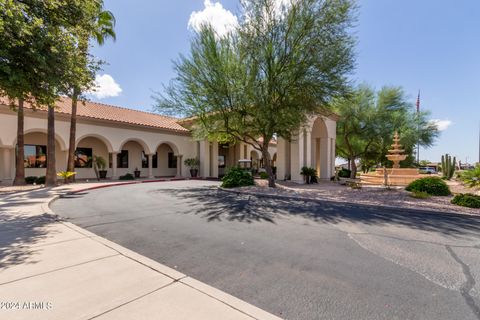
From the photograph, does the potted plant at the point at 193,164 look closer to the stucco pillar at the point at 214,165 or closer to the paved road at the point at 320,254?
the stucco pillar at the point at 214,165

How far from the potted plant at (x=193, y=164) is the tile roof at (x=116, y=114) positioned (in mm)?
3363

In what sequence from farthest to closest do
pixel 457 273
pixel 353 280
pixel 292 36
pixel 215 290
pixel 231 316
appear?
1. pixel 292 36
2. pixel 457 273
3. pixel 353 280
4. pixel 215 290
5. pixel 231 316

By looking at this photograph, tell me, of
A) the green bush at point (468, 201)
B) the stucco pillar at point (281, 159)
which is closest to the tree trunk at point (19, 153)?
the stucco pillar at point (281, 159)

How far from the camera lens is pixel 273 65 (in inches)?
525

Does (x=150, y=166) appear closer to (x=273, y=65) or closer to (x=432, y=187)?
(x=273, y=65)

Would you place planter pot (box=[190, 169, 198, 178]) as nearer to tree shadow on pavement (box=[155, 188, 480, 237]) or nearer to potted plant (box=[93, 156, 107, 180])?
potted plant (box=[93, 156, 107, 180])

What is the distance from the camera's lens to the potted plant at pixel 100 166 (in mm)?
20237

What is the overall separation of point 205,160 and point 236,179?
10.0 meters

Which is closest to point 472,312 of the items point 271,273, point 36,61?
point 271,273

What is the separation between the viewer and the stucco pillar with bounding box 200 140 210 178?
82.1 ft

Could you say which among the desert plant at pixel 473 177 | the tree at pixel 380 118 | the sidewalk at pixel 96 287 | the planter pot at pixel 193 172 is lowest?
the sidewalk at pixel 96 287

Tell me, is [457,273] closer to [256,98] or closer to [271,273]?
[271,273]

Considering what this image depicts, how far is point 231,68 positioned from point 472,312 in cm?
1269

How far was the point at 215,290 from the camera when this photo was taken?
3154 mm
